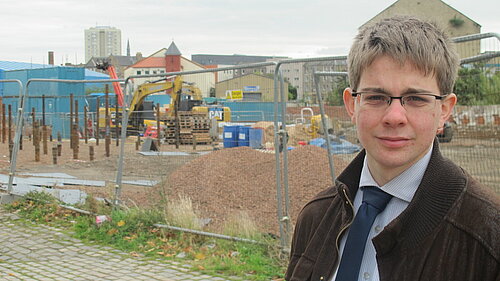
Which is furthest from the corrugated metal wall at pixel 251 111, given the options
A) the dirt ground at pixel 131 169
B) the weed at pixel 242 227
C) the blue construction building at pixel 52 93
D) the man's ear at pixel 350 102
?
the blue construction building at pixel 52 93

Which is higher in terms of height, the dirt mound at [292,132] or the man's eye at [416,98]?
the man's eye at [416,98]

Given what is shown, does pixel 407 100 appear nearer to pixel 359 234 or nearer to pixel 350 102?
pixel 350 102

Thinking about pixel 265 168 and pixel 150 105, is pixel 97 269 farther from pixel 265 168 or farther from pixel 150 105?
pixel 150 105

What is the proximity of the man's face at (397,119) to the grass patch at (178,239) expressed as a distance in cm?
485

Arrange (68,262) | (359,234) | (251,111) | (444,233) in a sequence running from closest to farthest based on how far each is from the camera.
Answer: (444,233), (359,234), (68,262), (251,111)

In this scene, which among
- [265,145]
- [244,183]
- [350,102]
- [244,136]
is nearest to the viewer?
[350,102]

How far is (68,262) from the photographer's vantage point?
7590 millimetres

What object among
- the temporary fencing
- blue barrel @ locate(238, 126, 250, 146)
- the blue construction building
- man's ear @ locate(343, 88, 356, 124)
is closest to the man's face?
man's ear @ locate(343, 88, 356, 124)

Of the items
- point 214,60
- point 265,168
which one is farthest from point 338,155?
point 214,60

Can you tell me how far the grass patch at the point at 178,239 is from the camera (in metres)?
6.95

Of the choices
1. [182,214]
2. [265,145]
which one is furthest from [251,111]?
[182,214]

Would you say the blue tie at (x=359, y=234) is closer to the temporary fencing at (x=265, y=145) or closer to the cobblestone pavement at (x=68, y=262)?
the temporary fencing at (x=265, y=145)

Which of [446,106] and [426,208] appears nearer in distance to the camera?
[426,208]

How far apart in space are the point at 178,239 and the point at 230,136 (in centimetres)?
153
